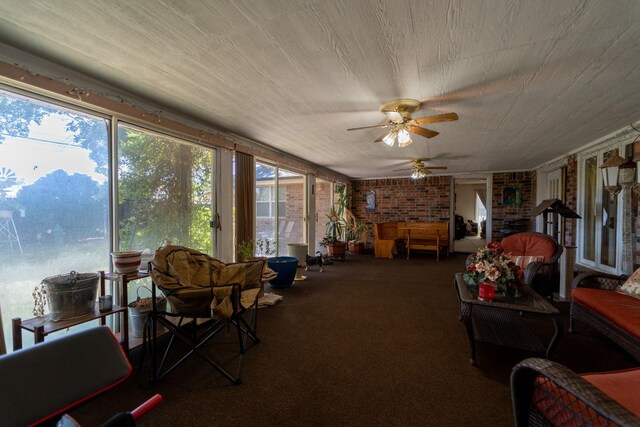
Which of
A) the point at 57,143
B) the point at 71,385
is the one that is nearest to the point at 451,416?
the point at 71,385

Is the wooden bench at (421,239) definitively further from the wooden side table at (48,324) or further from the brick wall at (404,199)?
the wooden side table at (48,324)

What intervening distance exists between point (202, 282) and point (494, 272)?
248cm

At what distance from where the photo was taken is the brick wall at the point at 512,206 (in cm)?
680

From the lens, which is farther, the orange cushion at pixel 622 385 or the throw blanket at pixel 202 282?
the throw blanket at pixel 202 282

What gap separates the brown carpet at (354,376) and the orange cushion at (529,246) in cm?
92

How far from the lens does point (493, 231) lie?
706 centimetres

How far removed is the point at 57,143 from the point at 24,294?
44.1 inches

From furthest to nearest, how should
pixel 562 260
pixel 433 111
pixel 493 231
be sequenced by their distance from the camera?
pixel 493 231, pixel 562 260, pixel 433 111

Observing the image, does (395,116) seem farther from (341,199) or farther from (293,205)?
(341,199)

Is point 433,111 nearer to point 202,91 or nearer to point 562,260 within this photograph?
point 202,91

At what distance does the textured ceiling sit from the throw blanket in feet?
4.70

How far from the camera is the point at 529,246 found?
141 inches

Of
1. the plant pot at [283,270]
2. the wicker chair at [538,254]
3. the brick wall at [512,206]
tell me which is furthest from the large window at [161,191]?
the brick wall at [512,206]

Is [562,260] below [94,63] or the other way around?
below
